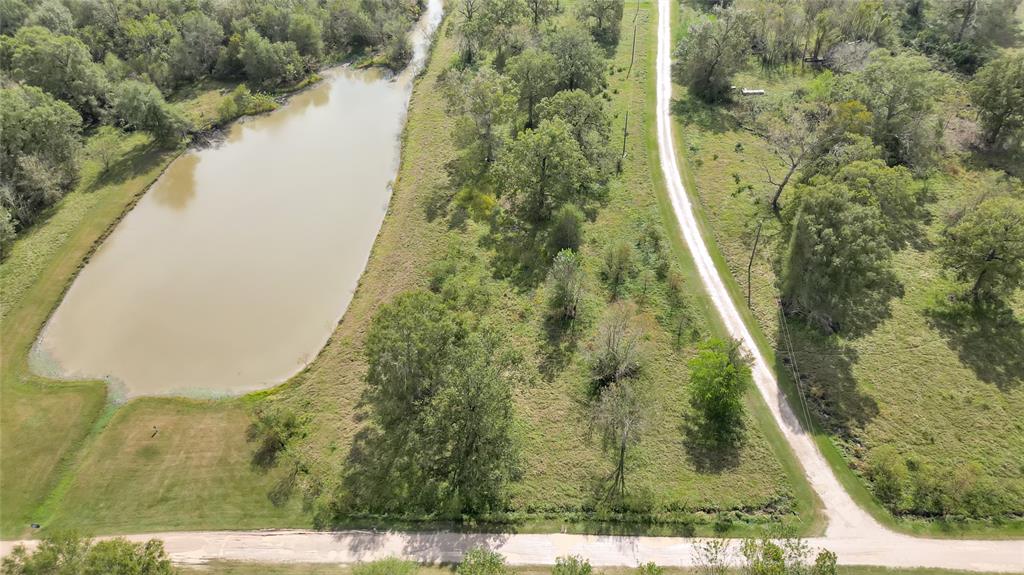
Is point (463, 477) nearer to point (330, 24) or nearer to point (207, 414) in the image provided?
point (207, 414)

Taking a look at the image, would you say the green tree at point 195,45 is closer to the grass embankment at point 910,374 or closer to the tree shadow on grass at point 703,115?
the tree shadow on grass at point 703,115

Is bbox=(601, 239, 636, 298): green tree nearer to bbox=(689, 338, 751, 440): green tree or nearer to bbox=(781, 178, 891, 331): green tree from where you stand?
bbox=(689, 338, 751, 440): green tree

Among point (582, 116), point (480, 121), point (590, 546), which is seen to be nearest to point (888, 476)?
point (590, 546)

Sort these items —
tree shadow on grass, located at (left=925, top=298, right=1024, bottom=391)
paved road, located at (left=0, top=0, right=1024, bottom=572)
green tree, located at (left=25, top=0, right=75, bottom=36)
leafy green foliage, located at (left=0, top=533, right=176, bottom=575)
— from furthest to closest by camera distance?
1. green tree, located at (left=25, top=0, right=75, bottom=36)
2. tree shadow on grass, located at (left=925, top=298, right=1024, bottom=391)
3. paved road, located at (left=0, top=0, right=1024, bottom=572)
4. leafy green foliage, located at (left=0, top=533, right=176, bottom=575)

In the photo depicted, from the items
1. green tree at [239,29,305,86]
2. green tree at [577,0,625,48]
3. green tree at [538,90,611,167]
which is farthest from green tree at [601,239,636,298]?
A: green tree at [239,29,305,86]

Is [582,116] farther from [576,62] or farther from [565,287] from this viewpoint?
[565,287]

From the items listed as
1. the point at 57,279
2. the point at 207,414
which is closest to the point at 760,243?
the point at 207,414
